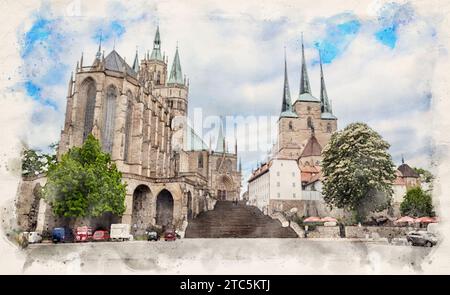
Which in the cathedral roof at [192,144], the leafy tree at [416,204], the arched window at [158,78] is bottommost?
the leafy tree at [416,204]

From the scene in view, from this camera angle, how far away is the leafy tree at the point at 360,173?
14977 millimetres

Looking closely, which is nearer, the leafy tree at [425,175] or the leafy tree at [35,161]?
the leafy tree at [425,175]

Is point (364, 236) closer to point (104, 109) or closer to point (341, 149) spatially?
point (341, 149)

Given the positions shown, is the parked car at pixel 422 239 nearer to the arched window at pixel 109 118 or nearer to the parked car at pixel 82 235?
the parked car at pixel 82 235

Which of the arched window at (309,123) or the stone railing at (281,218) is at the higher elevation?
the arched window at (309,123)

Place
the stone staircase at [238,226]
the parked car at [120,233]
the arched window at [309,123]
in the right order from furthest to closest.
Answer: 1. the arched window at [309,123]
2. the parked car at [120,233]
3. the stone staircase at [238,226]

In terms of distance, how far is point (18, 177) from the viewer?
37.7ft

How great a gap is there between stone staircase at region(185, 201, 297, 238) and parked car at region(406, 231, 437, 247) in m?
4.03

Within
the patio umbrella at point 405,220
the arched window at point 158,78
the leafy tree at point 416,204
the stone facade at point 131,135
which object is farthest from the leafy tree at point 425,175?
the arched window at point 158,78

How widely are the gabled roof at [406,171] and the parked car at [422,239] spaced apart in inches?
91.9

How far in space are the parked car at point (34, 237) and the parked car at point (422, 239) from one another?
1202 cm

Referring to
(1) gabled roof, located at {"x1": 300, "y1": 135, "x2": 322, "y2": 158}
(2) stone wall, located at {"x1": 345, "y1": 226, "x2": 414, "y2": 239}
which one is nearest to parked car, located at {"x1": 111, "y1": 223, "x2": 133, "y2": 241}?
(2) stone wall, located at {"x1": 345, "y1": 226, "x2": 414, "y2": 239}

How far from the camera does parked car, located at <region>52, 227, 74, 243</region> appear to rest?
14.1 m

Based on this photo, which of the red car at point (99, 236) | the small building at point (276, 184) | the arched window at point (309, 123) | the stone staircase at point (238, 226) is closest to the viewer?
the stone staircase at point (238, 226)
